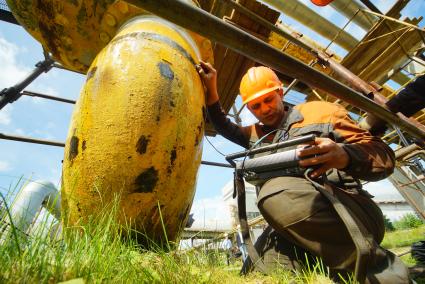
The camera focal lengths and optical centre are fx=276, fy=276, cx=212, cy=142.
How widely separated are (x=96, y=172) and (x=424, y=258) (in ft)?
14.1

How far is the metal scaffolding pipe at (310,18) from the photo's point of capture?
769 cm

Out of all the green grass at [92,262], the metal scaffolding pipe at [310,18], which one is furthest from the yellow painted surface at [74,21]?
the metal scaffolding pipe at [310,18]

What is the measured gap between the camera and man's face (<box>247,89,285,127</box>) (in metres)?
2.70

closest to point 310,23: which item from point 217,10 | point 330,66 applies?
point 330,66

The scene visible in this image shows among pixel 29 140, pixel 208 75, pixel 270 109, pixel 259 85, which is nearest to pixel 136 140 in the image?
pixel 208 75

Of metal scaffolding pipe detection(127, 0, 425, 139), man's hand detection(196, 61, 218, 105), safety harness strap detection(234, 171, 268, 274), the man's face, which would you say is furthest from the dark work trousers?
the man's face

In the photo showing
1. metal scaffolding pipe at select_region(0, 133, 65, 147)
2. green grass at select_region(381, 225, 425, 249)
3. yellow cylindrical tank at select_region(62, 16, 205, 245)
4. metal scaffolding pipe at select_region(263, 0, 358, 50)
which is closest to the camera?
yellow cylindrical tank at select_region(62, 16, 205, 245)

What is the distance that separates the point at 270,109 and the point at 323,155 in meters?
1.08

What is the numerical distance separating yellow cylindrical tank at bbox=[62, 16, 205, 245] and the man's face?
1405 mm

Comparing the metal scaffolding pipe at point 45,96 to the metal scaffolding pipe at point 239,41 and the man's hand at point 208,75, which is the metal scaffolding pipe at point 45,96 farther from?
the metal scaffolding pipe at point 239,41

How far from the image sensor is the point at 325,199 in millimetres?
1729

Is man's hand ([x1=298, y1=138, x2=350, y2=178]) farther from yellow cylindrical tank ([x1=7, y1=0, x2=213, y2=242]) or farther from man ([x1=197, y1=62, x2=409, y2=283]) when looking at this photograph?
yellow cylindrical tank ([x1=7, y1=0, x2=213, y2=242])

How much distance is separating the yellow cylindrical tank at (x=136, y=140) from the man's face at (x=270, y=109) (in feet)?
4.61

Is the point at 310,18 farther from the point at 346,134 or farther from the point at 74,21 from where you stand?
the point at 74,21
